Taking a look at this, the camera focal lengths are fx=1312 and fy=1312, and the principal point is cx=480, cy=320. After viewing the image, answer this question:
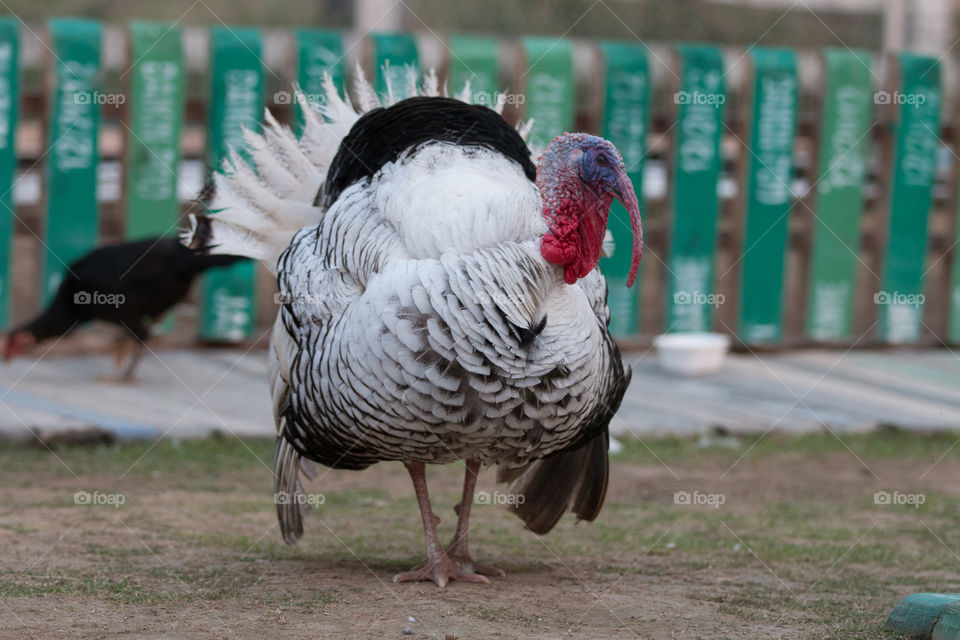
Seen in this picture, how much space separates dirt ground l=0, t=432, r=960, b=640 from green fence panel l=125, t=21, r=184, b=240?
2421 mm

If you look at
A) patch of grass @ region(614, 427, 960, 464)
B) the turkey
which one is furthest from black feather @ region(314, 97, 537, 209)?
patch of grass @ region(614, 427, 960, 464)

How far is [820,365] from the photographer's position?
10461 mm

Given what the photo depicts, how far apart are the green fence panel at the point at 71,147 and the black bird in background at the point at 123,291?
564 mm

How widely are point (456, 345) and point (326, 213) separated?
103 cm

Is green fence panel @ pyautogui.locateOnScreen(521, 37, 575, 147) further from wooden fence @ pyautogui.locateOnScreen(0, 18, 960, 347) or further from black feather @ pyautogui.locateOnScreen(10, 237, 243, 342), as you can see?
black feather @ pyautogui.locateOnScreen(10, 237, 243, 342)

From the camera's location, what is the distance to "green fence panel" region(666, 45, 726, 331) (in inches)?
404

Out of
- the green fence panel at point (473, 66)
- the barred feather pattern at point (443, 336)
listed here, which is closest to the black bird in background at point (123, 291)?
the green fence panel at point (473, 66)

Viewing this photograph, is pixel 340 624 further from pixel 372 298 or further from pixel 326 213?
pixel 326 213

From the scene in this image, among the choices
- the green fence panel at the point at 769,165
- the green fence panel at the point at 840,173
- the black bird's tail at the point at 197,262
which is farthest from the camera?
the green fence panel at the point at 840,173

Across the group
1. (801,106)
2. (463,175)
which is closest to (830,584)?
(463,175)

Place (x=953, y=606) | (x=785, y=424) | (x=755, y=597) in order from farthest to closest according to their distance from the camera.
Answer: (x=785, y=424) < (x=755, y=597) < (x=953, y=606)

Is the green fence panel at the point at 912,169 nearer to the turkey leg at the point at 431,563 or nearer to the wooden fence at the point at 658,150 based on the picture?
the wooden fence at the point at 658,150

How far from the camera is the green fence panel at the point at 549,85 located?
33.0 ft

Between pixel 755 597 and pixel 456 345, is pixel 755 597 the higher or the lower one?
the lower one
